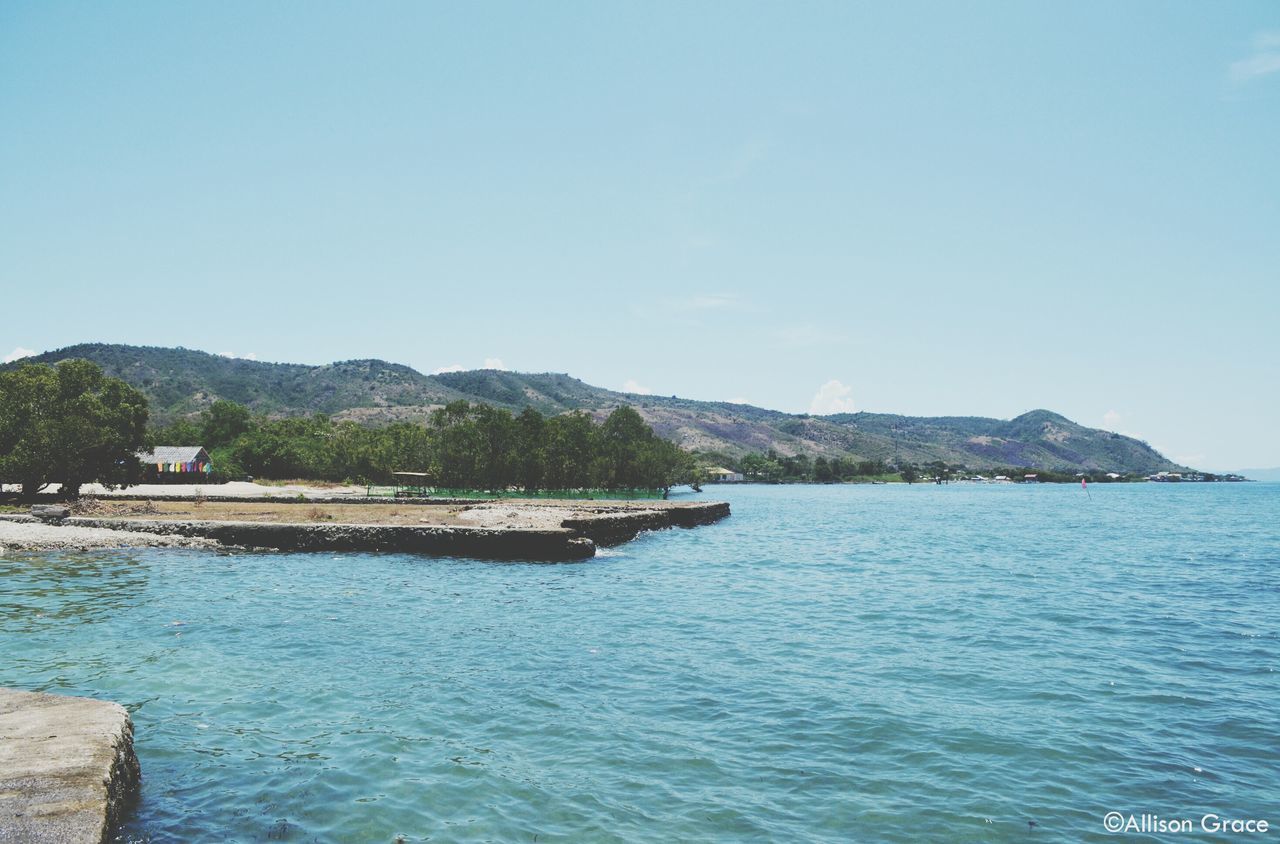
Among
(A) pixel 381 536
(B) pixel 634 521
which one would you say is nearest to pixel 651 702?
(A) pixel 381 536

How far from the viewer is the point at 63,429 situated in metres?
48.0

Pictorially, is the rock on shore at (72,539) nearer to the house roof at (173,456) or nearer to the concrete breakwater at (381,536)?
the concrete breakwater at (381,536)

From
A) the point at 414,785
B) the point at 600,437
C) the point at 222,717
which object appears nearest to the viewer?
the point at 414,785

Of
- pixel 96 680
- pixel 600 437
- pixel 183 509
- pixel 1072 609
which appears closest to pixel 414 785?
pixel 96 680

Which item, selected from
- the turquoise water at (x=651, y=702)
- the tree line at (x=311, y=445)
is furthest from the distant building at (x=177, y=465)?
the turquoise water at (x=651, y=702)

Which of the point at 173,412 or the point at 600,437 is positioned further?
the point at 173,412

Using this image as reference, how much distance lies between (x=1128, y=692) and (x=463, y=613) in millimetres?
15313

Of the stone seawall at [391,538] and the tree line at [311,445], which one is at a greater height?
the tree line at [311,445]

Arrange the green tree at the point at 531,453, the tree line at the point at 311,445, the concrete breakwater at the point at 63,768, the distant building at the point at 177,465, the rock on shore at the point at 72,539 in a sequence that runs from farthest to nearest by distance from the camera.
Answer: the distant building at the point at 177,465 < the green tree at the point at 531,453 < the tree line at the point at 311,445 < the rock on shore at the point at 72,539 < the concrete breakwater at the point at 63,768

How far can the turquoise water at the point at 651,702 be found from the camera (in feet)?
28.7

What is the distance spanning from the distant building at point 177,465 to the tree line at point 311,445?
7.52 feet

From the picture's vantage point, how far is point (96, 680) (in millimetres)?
13156

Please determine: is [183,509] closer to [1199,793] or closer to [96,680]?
[96,680]

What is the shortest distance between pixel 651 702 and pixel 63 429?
50.4 metres
